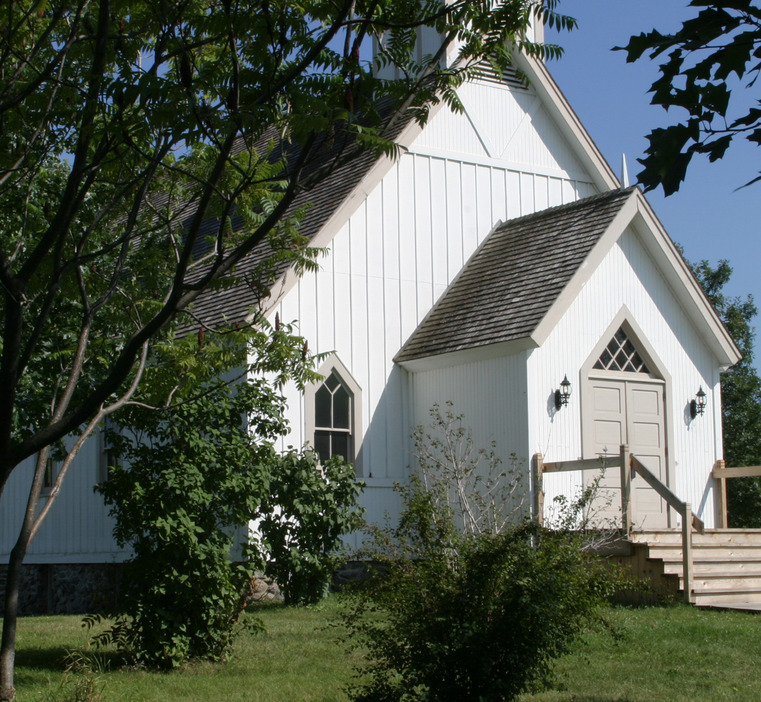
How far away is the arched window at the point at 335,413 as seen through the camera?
1650 cm

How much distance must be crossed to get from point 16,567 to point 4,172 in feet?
10.2

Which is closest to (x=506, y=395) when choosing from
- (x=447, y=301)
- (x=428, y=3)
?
(x=447, y=301)

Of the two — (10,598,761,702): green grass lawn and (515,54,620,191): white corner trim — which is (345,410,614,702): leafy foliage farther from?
(515,54,620,191): white corner trim

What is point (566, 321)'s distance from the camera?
16.1 metres

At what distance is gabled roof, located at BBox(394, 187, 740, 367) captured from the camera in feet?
51.8

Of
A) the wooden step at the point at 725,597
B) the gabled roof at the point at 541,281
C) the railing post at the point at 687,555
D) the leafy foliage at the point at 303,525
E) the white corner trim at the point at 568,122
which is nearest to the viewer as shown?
A: the railing post at the point at 687,555

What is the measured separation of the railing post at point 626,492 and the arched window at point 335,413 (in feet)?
13.9

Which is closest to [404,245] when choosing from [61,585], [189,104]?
[61,585]

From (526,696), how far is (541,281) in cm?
857

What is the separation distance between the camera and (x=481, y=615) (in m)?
7.47

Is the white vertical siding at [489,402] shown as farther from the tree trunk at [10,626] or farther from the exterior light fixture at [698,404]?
the tree trunk at [10,626]

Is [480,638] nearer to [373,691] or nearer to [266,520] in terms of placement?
[373,691]

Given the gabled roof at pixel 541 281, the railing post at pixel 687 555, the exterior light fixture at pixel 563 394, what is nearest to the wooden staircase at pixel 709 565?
the railing post at pixel 687 555

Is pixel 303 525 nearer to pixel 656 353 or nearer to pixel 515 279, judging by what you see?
pixel 515 279
